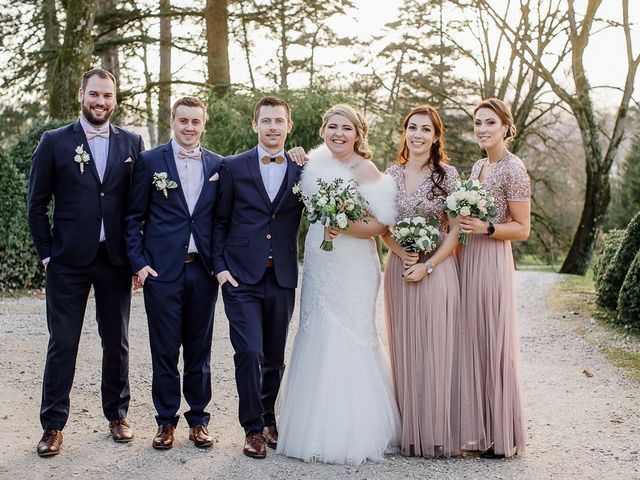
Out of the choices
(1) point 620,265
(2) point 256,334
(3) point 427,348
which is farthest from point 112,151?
(1) point 620,265

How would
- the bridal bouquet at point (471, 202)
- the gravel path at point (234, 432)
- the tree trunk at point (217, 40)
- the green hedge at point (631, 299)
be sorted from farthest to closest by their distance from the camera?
the tree trunk at point (217, 40) < the green hedge at point (631, 299) < the bridal bouquet at point (471, 202) < the gravel path at point (234, 432)

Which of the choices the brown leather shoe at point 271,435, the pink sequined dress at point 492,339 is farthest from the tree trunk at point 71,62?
the pink sequined dress at point 492,339

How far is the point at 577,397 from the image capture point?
21.8ft

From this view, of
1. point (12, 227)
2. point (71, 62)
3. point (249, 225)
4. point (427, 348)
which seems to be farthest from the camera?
point (71, 62)

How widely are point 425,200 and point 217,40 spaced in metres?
13.7

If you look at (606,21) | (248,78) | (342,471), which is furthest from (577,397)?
(248,78)

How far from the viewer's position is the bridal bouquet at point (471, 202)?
4.66 metres

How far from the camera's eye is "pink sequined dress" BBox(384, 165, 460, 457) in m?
4.86

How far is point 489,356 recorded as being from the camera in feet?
16.2

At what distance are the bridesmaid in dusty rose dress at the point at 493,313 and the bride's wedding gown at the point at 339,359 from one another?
0.55m

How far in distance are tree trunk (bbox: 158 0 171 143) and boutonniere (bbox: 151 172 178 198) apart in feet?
39.2

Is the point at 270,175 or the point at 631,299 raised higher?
the point at 270,175

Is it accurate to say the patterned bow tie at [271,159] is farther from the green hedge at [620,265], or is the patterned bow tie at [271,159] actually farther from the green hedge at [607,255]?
the green hedge at [607,255]

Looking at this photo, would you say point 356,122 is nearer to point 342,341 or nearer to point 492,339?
point 342,341
